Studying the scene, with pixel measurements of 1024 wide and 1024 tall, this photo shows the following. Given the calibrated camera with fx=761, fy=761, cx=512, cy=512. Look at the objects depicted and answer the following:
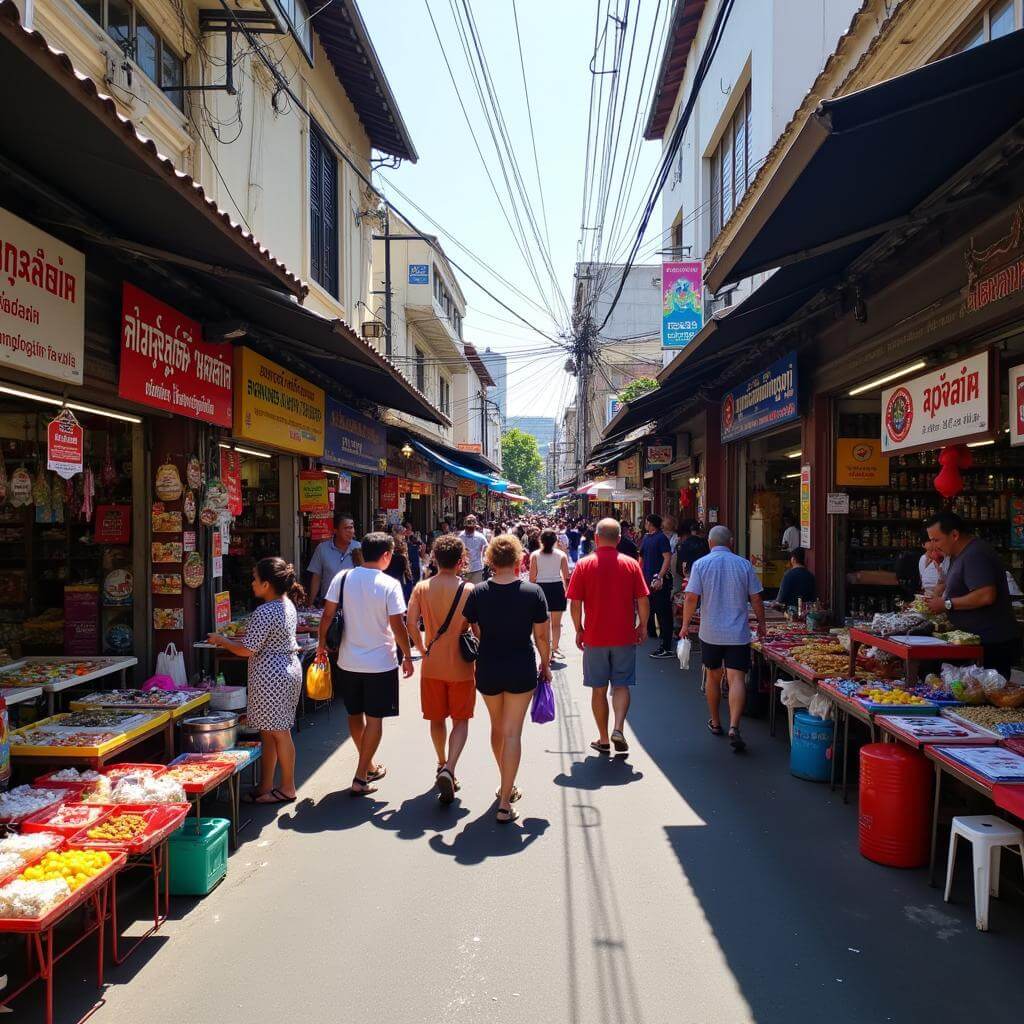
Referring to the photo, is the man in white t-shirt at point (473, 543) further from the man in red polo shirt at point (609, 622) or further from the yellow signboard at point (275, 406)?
the man in red polo shirt at point (609, 622)

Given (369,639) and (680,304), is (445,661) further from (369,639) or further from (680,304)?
(680,304)

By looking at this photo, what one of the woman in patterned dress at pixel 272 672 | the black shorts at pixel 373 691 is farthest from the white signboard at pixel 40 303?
the black shorts at pixel 373 691

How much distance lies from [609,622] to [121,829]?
3975 millimetres

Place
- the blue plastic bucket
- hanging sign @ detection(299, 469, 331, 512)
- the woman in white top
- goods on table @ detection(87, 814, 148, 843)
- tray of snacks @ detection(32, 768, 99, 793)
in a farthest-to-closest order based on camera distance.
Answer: hanging sign @ detection(299, 469, 331, 512) → the woman in white top → the blue plastic bucket → tray of snacks @ detection(32, 768, 99, 793) → goods on table @ detection(87, 814, 148, 843)

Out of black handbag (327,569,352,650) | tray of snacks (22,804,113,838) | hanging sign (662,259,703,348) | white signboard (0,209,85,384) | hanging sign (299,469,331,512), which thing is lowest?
tray of snacks (22,804,113,838)

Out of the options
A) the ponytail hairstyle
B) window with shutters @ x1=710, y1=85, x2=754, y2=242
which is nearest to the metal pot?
the ponytail hairstyle

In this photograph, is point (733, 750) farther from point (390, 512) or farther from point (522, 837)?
point (390, 512)

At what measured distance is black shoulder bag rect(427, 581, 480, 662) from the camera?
5.49 metres

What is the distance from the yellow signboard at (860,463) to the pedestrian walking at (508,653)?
16.9 ft

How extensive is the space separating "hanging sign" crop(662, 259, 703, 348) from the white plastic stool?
35.9 feet

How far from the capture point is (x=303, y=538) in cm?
1160

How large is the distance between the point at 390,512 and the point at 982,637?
12.1 meters

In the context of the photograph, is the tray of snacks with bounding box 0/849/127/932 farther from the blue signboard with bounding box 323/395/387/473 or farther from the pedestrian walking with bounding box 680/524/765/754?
the blue signboard with bounding box 323/395/387/473

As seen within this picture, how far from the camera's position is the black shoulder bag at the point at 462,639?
549cm
